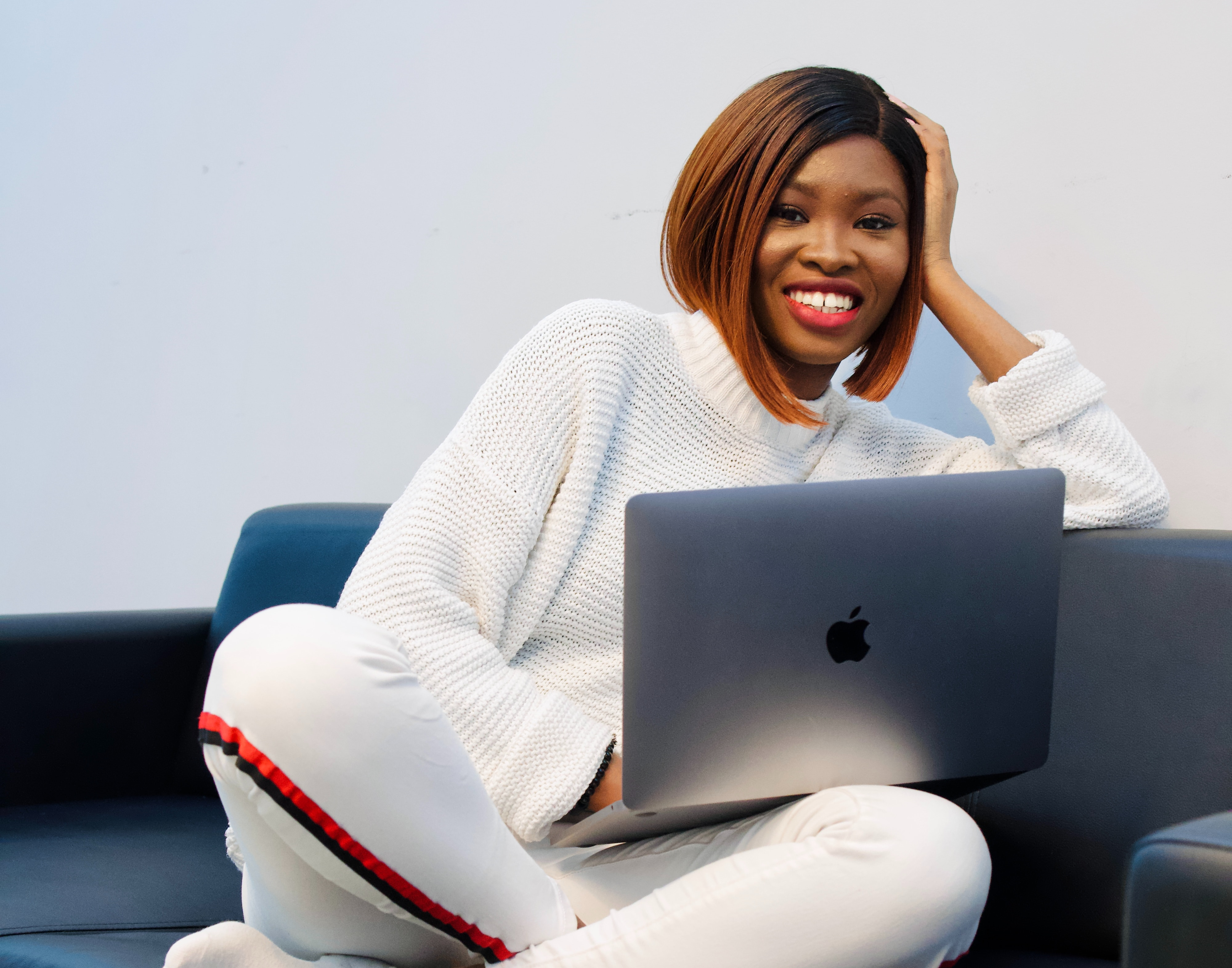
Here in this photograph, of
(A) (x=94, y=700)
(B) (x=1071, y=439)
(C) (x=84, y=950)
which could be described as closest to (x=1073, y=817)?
(B) (x=1071, y=439)

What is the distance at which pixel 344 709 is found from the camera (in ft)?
2.33

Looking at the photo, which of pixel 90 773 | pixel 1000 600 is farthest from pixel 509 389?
pixel 90 773

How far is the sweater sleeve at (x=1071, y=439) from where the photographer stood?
1087 mm

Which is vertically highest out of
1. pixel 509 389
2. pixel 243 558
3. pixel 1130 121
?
pixel 1130 121

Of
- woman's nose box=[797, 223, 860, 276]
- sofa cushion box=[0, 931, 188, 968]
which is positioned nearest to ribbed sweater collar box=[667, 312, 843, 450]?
woman's nose box=[797, 223, 860, 276]

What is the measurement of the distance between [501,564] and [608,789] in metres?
0.22

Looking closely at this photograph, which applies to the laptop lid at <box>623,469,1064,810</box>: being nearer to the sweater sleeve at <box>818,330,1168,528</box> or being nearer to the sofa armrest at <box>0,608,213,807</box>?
the sweater sleeve at <box>818,330,1168,528</box>

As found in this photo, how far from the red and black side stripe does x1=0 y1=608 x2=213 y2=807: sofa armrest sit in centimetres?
67

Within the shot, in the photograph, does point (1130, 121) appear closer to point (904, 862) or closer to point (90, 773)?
point (904, 862)

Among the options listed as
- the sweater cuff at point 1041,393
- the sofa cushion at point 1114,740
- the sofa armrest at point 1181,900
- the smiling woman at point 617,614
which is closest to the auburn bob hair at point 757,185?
the smiling woman at point 617,614

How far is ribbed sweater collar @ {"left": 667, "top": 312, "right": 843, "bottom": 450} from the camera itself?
1.14m

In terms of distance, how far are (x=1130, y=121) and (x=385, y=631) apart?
3.17ft

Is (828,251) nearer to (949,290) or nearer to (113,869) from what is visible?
(949,290)

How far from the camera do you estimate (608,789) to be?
95 cm
